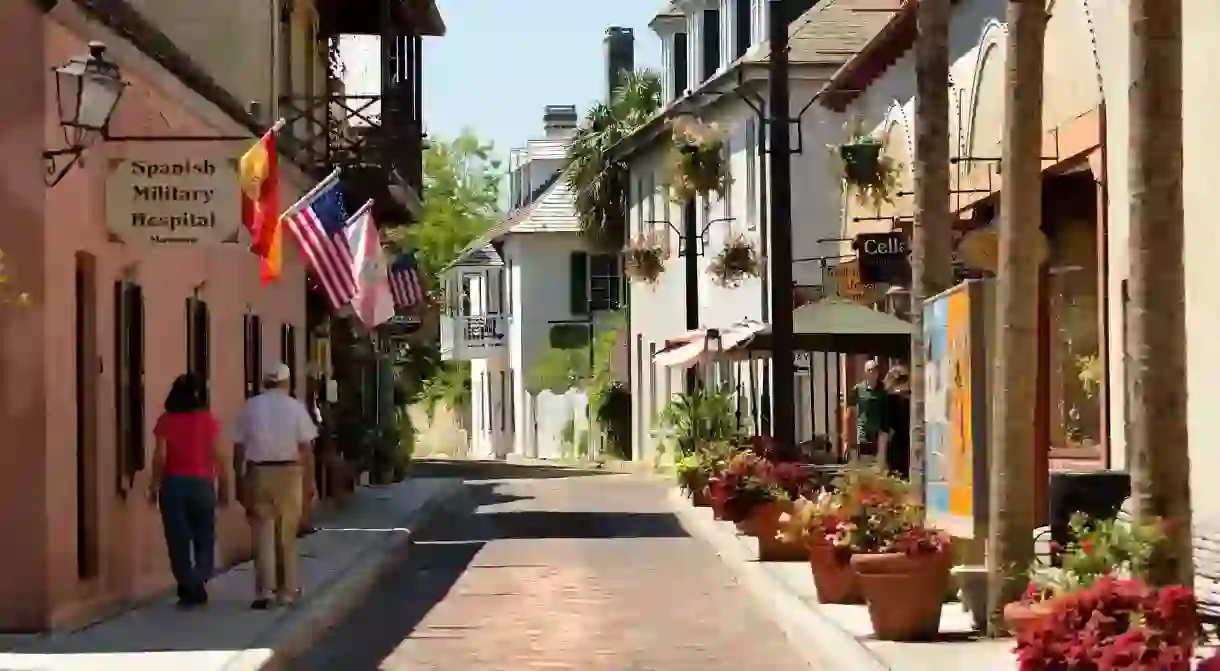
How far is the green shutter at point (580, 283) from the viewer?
73688 millimetres

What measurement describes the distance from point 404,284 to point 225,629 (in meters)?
20.9

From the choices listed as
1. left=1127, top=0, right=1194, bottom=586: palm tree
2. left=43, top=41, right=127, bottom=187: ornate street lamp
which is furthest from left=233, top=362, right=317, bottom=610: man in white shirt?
left=1127, top=0, right=1194, bottom=586: palm tree

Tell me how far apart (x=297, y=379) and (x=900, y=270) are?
8.64 meters

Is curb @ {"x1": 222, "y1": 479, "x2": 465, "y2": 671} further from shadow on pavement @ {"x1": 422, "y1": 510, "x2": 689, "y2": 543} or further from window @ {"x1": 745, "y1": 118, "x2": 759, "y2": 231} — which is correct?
window @ {"x1": 745, "y1": 118, "x2": 759, "y2": 231}

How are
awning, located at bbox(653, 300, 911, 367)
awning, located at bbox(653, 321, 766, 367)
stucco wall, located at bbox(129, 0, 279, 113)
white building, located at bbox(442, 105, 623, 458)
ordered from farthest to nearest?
1. white building, located at bbox(442, 105, 623, 458)
2. awning, located at bbox(653, 321, 766, 367)
3. stucco wall, located at bbox(129, 0, 279, 113)
4. awning, located at bbox(653, 300, 911, 367)

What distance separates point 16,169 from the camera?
15.7 meters

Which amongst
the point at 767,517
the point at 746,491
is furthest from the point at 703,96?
the point at 767,517

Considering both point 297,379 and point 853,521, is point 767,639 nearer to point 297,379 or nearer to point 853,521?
point 853,521

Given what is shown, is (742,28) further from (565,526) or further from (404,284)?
(565,526)

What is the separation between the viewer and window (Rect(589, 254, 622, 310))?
73.1 meters

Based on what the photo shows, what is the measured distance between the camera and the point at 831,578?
17.5 meters

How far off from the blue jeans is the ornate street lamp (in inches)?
126

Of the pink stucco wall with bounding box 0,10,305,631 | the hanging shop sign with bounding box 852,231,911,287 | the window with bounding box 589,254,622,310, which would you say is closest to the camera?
the pink stucco wall with bounding box 0,10,305,631

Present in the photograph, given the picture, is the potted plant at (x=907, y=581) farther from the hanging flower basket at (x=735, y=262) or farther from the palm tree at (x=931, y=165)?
the hanging flower basket at (x=735, y=262)
